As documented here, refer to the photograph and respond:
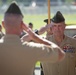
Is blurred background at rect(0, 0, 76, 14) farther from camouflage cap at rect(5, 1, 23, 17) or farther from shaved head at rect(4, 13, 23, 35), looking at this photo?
shaved head at rect(4, 13, 23, 35)

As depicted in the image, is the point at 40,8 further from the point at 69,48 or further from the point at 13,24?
the point at 13,24

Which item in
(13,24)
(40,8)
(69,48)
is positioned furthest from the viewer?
(40,8)

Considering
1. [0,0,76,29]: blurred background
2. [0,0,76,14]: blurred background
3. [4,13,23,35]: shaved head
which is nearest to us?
Answer: [4,13,23,35]: shaved head

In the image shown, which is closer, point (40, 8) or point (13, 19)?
point (13, 19)

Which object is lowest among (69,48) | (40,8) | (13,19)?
(69,48)

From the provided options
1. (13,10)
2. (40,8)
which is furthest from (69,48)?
(40,8)

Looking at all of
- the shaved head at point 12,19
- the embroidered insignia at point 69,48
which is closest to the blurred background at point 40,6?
the embroidered insignia at point 69,48

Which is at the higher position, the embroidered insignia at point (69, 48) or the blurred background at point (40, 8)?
the blurred background at point (40, 8)

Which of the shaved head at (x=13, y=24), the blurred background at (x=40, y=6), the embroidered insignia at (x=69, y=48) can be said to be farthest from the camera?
the blurred background at (x=40, y=6)

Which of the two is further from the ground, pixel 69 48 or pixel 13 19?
pixel 13 19

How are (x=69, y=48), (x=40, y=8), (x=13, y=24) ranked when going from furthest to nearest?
(x=40, y=8)
(x=69, y=48)
(x=13, y=24)

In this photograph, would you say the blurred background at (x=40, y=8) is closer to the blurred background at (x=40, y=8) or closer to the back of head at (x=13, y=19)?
the blurred background at (x=40, y=8)

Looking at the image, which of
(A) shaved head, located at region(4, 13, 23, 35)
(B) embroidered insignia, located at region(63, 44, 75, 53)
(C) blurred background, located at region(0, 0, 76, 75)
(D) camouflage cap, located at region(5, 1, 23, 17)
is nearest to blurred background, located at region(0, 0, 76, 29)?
(C) blurred background, located at region(0, 0, 76, 75)

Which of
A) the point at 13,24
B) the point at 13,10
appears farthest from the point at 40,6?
the point at 13,24
